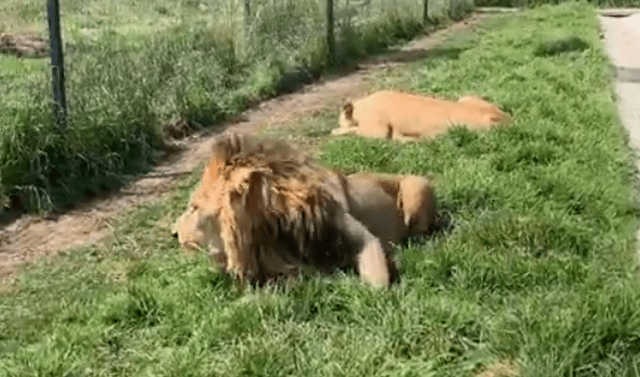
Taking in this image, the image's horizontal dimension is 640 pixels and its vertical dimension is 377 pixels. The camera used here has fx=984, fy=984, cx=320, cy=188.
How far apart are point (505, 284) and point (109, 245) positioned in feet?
8.29

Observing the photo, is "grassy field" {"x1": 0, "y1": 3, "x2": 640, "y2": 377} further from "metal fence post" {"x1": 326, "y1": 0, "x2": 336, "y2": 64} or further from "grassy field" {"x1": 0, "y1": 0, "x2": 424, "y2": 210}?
"metal fence post" {"x1": 326, "y1": 0, "x2": 336, "y2": 64}

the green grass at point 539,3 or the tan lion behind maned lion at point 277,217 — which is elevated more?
the tan lion behind maned lion at point 277,217

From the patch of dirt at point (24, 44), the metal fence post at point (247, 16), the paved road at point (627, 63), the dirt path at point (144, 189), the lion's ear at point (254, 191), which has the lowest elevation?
the dirt path at point (144, 189)

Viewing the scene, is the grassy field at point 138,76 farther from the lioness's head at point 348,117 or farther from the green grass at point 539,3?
the green grass at point 539,3

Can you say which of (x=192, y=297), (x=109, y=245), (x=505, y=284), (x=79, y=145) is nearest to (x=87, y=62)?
(x=79, y=145)

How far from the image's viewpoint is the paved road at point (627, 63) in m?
9.33

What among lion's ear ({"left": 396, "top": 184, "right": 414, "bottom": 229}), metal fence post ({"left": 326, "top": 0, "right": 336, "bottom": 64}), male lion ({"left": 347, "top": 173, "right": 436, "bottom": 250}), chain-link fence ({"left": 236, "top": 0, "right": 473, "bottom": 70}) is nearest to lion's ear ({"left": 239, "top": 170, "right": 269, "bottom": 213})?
male lion ({"left": 347, "top": 173, "right": 436, "bottom": 250})

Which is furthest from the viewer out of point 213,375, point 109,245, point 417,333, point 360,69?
point 360,69

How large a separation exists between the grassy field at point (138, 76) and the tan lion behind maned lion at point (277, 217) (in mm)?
2429

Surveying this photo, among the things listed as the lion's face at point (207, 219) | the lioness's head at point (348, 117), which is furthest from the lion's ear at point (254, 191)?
the lioness's head at point (348, 117)

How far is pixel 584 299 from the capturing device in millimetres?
4117

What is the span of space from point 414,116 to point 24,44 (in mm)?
8339

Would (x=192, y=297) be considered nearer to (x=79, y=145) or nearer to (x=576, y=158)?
(x=79, y=145)

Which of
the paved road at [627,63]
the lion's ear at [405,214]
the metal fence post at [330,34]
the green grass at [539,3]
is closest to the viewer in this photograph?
Result: the lion's ear at [405,214]
